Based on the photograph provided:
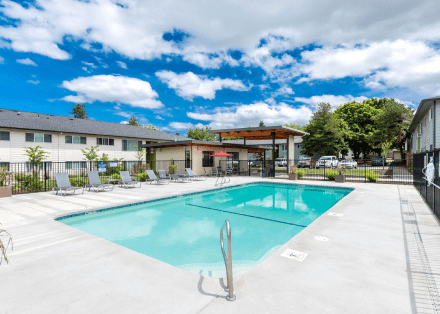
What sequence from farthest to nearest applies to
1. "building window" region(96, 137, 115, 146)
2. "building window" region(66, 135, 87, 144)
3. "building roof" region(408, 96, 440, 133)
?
"building window" region(96, 137, 115, 146)
"building window" region(66, 135, 87, 144)
"building roof" region(408, 96, 440, 133)

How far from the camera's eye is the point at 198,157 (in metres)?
21.5

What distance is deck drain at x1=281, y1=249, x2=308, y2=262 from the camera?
3.85 meters

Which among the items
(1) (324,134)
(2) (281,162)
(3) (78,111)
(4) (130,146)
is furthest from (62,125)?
(3) (78,111)

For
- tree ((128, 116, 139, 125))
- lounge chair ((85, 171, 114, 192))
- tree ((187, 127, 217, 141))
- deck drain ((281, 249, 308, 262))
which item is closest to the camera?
deck drain ((281, 249, 308, 262))

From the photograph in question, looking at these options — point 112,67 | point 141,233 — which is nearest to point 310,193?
point 141,233

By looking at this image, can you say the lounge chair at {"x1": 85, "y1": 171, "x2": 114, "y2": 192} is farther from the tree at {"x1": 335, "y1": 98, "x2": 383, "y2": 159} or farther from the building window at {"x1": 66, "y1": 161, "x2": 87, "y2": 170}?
the tree at {"x1": 335, "y1": 98, "x2": 383, "y2": 159}

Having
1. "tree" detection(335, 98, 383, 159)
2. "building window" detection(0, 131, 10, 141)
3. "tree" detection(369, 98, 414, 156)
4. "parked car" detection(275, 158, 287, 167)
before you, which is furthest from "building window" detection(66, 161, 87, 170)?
"tree" detection(335, 98, 383, 159)

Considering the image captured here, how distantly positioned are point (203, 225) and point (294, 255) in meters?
4.12

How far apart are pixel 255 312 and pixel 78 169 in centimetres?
2681

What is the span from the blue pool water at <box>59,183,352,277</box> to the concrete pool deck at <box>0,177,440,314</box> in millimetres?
1304

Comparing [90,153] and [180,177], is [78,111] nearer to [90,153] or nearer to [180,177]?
[90,153]

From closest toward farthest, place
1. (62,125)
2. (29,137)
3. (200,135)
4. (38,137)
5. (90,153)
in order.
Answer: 1. (29,137)
2. (38,137)
3. (90,153)
4. (62,125)
5. (200,135)

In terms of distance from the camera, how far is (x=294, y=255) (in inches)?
157

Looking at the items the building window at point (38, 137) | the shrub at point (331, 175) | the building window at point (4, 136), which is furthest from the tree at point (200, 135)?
the shrub at point (331, 175)
